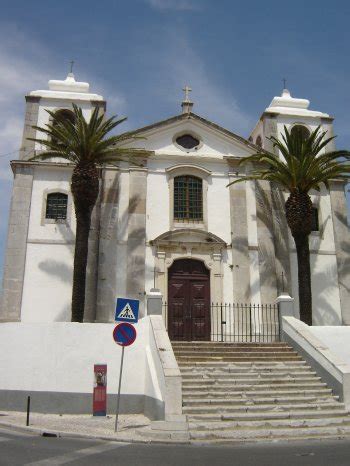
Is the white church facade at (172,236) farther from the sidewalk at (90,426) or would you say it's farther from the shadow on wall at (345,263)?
the sidewalk at (90,426)

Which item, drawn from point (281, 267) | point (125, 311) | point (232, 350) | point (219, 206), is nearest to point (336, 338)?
point (232, 350)

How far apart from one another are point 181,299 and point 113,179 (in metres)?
5.13

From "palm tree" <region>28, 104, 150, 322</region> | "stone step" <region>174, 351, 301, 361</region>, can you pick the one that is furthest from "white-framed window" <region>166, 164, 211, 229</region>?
"stone step" <region>174, 351, 301, 361</region>

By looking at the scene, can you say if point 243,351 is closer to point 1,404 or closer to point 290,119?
point 1,404

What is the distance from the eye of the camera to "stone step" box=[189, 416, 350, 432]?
988 cm

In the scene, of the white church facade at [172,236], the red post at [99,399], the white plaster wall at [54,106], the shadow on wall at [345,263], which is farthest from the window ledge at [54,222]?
the shadow on wall at [345,263]

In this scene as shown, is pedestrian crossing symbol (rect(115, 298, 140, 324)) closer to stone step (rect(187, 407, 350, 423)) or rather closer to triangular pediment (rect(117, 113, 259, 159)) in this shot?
stone step (rect(187, 407, 350, 423))

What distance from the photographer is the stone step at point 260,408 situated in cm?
1084

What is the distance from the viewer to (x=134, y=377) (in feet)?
42.7

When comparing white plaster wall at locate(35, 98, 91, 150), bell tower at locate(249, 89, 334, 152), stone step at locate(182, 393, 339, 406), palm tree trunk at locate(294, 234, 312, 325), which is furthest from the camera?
bell tower at locate(249, 89, 334, 152)

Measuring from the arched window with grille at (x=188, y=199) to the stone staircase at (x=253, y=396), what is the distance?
6262 millimetres

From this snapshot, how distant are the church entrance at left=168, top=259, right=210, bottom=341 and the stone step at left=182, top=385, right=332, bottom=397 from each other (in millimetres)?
5655

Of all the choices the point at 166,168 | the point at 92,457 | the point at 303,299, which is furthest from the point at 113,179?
the point at 92,457

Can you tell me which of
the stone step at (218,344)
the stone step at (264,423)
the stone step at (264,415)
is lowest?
the stone step at (264,423)
